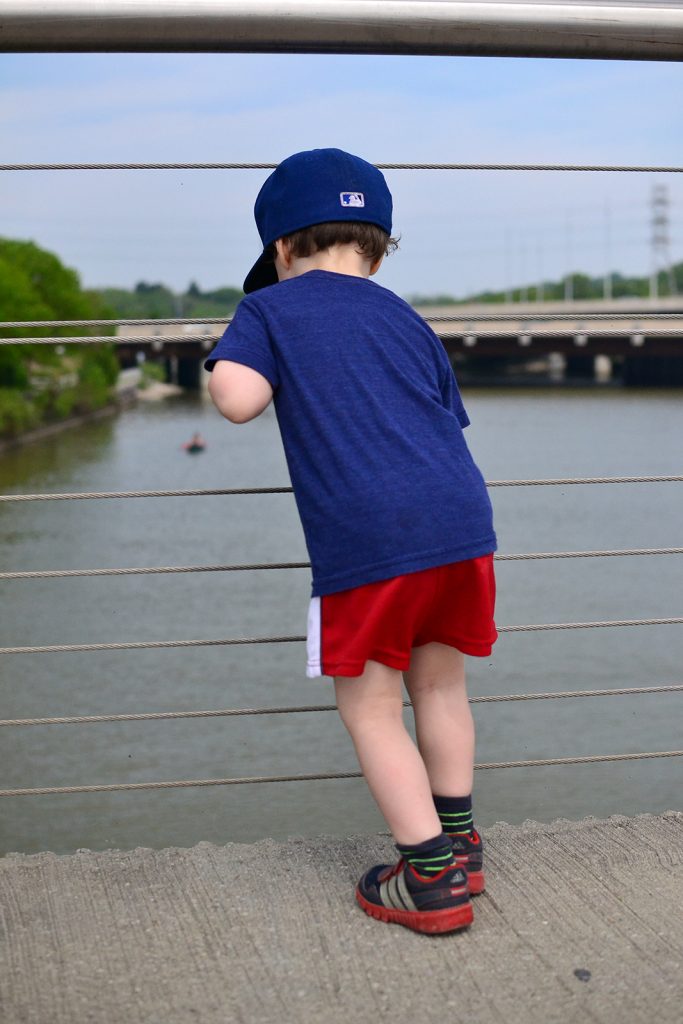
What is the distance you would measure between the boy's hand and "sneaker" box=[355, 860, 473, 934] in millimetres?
588

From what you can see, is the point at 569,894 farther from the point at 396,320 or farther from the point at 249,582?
the point at 249,582

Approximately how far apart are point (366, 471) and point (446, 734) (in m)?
0.38

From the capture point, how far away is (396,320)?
1501 millimetres

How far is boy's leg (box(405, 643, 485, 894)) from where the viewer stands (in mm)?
1562

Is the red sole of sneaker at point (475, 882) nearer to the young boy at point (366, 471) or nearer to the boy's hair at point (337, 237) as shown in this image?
the young boy at point (366, 471)

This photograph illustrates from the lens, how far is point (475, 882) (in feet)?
5.06

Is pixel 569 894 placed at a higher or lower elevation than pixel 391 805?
lower

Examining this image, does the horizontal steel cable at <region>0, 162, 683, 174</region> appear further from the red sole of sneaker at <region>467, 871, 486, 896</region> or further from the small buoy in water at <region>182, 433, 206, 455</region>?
the small buoy in water at <region>182, 433, 206, 455</region>

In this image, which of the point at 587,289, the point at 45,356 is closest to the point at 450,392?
the point at 45,356

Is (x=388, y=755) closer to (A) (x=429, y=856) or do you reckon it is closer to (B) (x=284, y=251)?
(A) (x=429, y=856)

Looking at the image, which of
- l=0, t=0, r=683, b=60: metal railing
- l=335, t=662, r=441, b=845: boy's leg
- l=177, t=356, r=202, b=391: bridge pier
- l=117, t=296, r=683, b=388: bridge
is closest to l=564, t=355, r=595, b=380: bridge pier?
l=117, t=296, r=683, b=388: bridge

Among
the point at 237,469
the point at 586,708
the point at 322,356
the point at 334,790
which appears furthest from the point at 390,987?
the point at 237,469

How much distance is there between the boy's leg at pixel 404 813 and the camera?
1447 mm

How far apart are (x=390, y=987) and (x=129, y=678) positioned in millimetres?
12441
